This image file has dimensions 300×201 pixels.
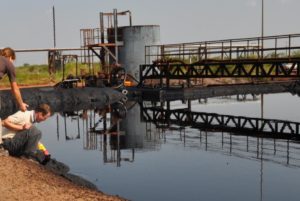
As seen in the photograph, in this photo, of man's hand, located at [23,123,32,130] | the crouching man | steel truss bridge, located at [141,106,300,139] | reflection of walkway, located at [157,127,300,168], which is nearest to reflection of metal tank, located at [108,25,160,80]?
steel truss bridge, located at [141,106,300,139]

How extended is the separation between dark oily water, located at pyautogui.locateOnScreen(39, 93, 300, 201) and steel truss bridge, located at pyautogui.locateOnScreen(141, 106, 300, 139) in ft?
0.90

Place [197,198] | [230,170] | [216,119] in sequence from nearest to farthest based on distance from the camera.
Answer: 1. [197,198]
2. [230,170]
3. [216,119]

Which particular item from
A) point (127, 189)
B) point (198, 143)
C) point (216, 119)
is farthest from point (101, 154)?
point (216, 119)

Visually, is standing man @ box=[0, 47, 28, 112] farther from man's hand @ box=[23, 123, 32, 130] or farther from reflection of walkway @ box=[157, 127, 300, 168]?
reflection of walkway @ box=[157, 127, 300, 168]

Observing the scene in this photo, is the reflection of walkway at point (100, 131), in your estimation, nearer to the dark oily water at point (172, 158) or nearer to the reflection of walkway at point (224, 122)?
the dark oily water at point (172, 158)

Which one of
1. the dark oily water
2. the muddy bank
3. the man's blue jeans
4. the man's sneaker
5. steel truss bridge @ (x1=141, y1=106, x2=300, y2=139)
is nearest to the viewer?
the man's sneaker

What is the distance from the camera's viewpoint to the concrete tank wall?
120 feet

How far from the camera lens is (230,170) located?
12180mm

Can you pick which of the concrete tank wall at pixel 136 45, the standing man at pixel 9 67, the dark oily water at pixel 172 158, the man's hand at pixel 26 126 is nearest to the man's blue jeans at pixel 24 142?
the man's hand at pixel 26 126

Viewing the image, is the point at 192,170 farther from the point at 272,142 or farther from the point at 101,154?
the point at 272,142

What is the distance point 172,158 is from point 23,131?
543cm

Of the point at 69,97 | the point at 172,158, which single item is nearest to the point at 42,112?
the point at 172,158

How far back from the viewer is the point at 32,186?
8.05m

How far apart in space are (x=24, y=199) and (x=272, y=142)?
435 inches
